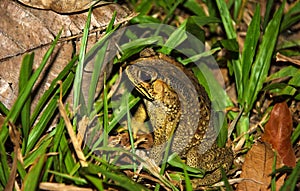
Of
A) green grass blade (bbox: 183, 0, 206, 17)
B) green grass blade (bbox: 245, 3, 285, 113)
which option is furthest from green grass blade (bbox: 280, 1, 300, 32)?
green grass blade (bbox: 183, 0, 206, 17)

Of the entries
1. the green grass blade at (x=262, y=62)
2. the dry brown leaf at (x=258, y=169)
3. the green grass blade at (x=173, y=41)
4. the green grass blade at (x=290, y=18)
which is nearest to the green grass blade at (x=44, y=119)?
the green grass blade at (x=173, y=41)

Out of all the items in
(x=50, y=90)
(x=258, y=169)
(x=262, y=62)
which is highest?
A: (x=262, y=62)

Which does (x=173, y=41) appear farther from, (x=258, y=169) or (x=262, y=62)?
(x=258, y=169)

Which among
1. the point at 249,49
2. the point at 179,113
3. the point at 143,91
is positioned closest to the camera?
the point at 143,91

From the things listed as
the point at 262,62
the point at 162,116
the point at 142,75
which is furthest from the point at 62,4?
the point at 262,62

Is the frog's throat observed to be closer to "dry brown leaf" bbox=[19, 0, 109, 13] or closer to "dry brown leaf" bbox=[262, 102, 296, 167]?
"dry brown leaf" bbox=[19, 0, 109, 13]

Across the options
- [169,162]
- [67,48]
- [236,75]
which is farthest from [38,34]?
[236,75]

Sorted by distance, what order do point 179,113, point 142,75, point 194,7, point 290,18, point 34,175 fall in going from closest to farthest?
point 34,175 < point 142,75 < point 179,113 < point 290,18 < point 194,7
